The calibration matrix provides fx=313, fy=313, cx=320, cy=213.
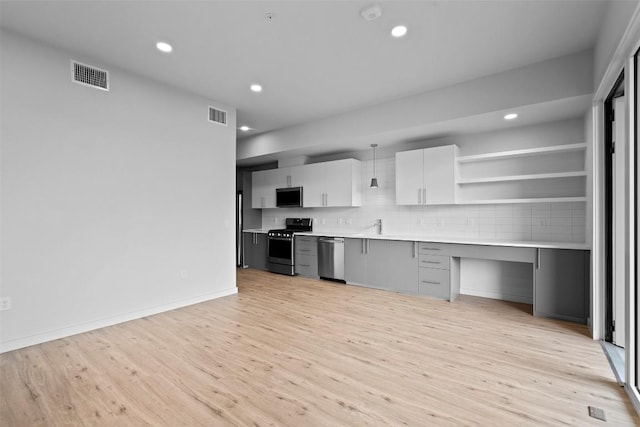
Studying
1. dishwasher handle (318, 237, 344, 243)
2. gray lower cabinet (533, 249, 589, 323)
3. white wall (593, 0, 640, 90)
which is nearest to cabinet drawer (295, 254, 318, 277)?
dishwasher handle (318, 237, 344, 243)

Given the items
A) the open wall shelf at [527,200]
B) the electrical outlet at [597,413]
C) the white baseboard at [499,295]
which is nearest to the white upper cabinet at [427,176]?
the open wall shelf at [527,200]

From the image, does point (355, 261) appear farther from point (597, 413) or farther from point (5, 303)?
point (5, 303)

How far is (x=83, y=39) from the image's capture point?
2.96m

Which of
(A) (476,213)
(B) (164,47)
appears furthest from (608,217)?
(B) (164,47)

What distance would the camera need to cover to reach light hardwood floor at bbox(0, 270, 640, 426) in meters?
1.90

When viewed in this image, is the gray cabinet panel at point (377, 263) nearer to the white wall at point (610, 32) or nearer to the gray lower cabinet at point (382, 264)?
the gray lower cabinet at point (382, 264)

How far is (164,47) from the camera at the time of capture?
3.11 metres

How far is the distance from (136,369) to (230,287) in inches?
90.3

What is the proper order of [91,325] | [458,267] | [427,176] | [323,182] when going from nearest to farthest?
[91,325]
[458,267]
[427,176]
[323,182]

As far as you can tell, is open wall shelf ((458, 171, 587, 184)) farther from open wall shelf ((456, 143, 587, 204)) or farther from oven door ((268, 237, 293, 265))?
oven door ((268, 237, 293, 265))

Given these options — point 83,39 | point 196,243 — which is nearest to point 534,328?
point 196,243

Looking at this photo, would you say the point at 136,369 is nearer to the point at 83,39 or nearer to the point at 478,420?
the point at 478,420

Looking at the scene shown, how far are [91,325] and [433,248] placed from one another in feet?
14.0

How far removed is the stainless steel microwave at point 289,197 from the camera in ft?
20.8
